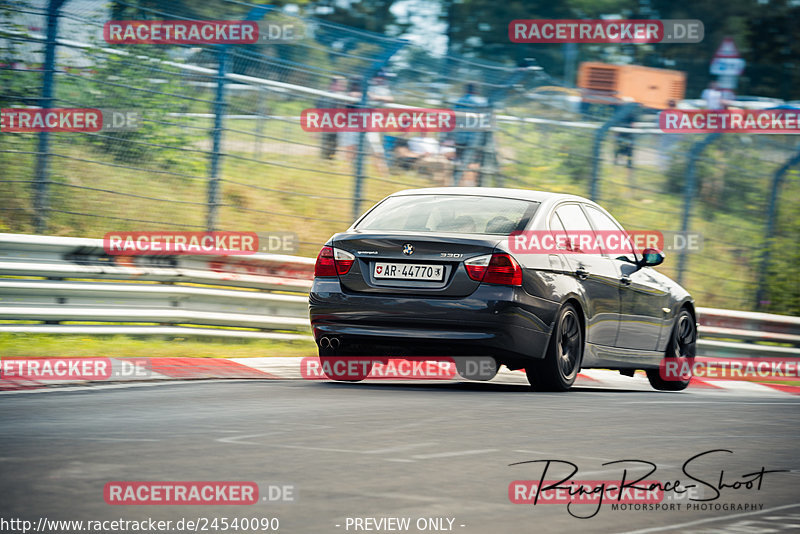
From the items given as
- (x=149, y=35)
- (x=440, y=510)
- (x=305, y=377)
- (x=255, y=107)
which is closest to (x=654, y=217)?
(x=255, y=107)

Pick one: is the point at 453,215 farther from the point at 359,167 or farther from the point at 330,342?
the point at 359,167

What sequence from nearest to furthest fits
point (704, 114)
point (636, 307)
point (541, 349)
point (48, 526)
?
point (48, 526)
point (541, 349)
point (636, 307)
point (704, 114)

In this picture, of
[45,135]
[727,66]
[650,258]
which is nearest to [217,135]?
[45,135]

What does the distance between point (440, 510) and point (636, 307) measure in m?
6.32

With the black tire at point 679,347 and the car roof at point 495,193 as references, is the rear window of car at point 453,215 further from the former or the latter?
the black tire at point 679,347

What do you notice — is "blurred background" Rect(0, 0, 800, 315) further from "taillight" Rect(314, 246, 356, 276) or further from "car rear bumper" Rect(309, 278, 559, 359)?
"car rear bumper" Rect(309, 278, 559, 359)

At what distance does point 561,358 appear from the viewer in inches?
370

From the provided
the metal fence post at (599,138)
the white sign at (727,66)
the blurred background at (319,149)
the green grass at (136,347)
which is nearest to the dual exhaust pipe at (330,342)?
the green grass at (136,347)

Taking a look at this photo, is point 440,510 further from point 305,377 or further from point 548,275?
point 305,377

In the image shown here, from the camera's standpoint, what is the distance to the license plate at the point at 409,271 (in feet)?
29.1

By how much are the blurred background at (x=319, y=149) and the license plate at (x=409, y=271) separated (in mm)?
4274

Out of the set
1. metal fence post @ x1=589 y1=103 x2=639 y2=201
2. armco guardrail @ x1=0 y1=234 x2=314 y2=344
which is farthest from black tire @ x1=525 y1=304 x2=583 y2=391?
metal fence post @ x1=589 y1=103 x2=639 y2=201

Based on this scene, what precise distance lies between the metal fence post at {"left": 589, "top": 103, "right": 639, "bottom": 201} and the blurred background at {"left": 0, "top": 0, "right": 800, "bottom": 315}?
29mm

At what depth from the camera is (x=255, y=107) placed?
13734 millimetres
